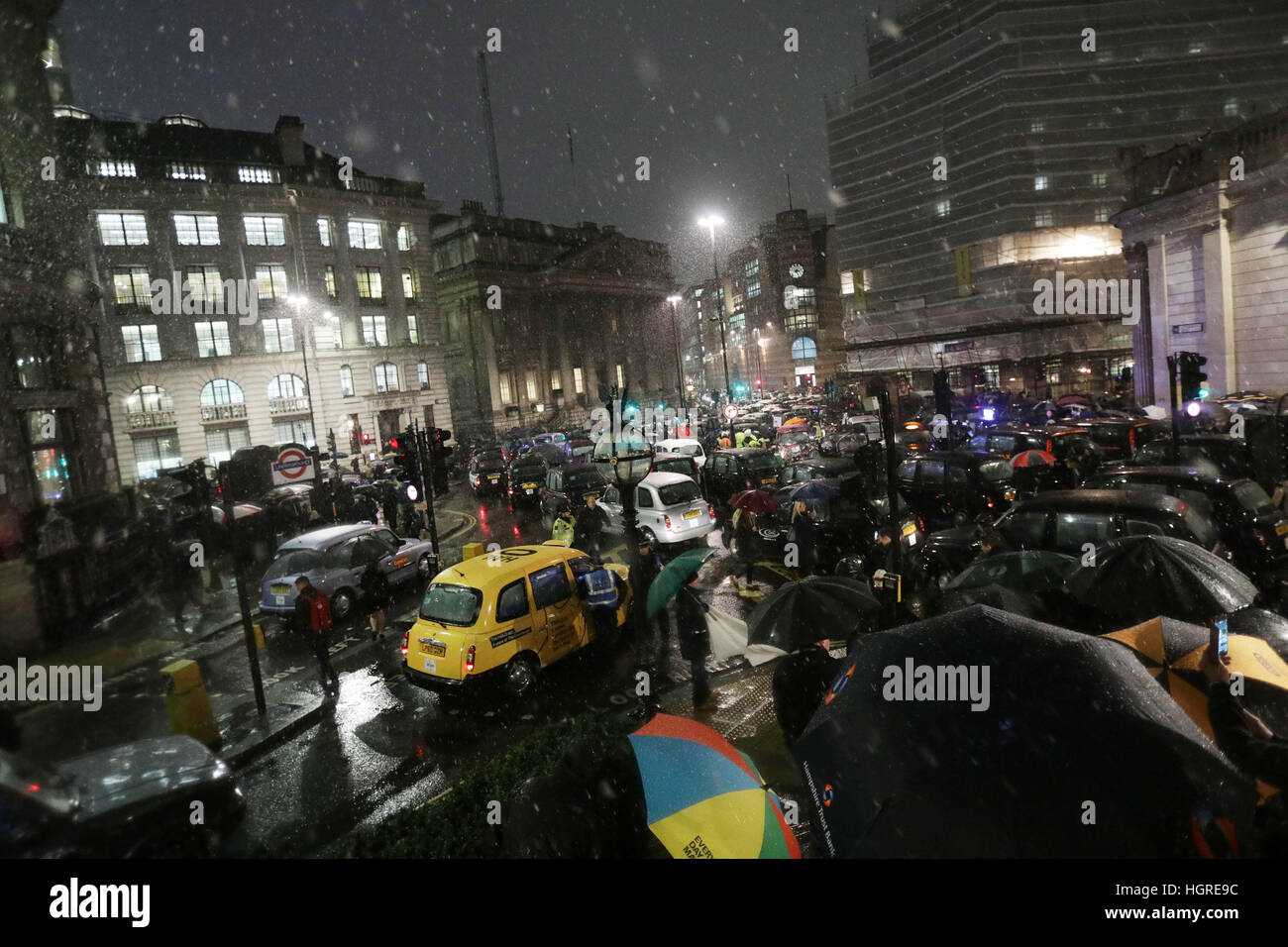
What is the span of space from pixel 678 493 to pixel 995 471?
23.0ft

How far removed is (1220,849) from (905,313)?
60523mm

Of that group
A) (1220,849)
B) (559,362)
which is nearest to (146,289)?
(559,362)

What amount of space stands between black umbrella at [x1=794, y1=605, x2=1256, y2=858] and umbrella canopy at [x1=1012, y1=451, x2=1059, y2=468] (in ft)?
46.7

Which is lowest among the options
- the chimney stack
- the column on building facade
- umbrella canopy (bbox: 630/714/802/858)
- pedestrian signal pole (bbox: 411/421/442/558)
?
umbrella canopy (bbox: 630/714/802/858)

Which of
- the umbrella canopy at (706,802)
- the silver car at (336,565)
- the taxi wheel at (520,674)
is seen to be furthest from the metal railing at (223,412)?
Result: the umbrella canopy at (706,802)

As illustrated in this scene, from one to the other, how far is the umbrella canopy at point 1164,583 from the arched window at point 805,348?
287ft

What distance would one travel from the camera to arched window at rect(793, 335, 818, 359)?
9138cm

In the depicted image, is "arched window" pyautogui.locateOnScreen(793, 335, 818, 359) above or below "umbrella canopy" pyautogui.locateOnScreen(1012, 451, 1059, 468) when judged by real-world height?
above

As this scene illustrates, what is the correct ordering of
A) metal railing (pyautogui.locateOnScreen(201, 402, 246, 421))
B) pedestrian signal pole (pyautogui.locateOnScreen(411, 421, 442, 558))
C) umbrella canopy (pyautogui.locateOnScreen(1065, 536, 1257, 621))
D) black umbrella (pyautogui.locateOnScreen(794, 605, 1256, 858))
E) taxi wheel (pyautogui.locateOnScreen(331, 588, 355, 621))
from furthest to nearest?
1. metal railing (pyautogui.locateOnScreen(201, 402, 246, 421))
2. pedestrian signal pole (pyautogui.locateOnScreen(411, 421, 442, 558))
3. taxi wheel (pyautogui.locateOnScreen(331, 588, 355, 621))
4. umbrella canopy (pyautogui.locateOnScreen(1065, 536, 1257, 621))
5. black umbrella (pyautogui.locateOnScreen(794, 605, 1256, 858))

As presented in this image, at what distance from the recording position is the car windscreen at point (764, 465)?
2045cm

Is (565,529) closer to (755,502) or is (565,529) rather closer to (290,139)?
(755,502)

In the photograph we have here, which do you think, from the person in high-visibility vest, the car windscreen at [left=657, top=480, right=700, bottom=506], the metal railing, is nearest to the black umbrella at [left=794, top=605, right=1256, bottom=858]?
the person in high-visibility vest

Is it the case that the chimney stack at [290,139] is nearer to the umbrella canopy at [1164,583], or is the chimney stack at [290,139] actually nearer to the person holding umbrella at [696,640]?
the person holding umbrella at [696,640]

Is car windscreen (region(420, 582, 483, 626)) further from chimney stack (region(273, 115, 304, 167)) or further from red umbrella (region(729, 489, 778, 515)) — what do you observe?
chimney stack (region(273, 115, 304, 167))
